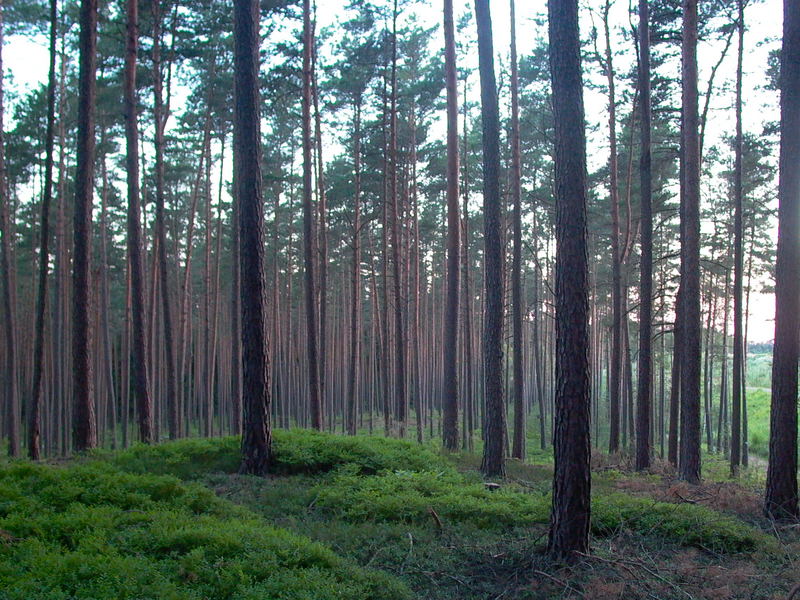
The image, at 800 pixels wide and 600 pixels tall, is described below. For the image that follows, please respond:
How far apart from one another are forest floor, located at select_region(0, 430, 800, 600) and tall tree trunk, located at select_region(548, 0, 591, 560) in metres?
0.46

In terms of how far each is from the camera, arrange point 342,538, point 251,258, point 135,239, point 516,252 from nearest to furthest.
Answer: point 342,538 → point 251,258 → point 135,239 → point 516,252

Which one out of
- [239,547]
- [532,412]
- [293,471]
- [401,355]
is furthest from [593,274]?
[239,547]

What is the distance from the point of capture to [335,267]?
38.5 m

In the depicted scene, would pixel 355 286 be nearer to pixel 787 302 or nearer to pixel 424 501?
pixel 424 501

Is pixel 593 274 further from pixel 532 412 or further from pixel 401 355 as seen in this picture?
pixel 401 355

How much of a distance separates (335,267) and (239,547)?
33158 mm

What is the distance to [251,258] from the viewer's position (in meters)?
9.81

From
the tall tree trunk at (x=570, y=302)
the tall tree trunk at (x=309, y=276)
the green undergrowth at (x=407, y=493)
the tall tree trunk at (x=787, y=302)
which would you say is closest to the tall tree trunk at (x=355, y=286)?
the tall tree trunk at (x=309, y=276)

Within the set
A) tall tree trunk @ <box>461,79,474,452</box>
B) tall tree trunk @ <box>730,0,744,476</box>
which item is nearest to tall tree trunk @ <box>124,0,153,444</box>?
tall tree trunk @ <box>461,79,474,452</box>

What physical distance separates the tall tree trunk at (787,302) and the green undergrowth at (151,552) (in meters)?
6.62

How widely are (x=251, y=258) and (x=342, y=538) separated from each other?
4746 millimetres

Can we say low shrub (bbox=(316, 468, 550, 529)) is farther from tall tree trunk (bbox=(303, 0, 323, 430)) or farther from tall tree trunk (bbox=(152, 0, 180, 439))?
tall tree trunk (bbox=(152, 0, 180, 439))

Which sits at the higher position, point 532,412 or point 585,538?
point 585,538

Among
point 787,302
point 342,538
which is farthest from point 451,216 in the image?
point 342,538
